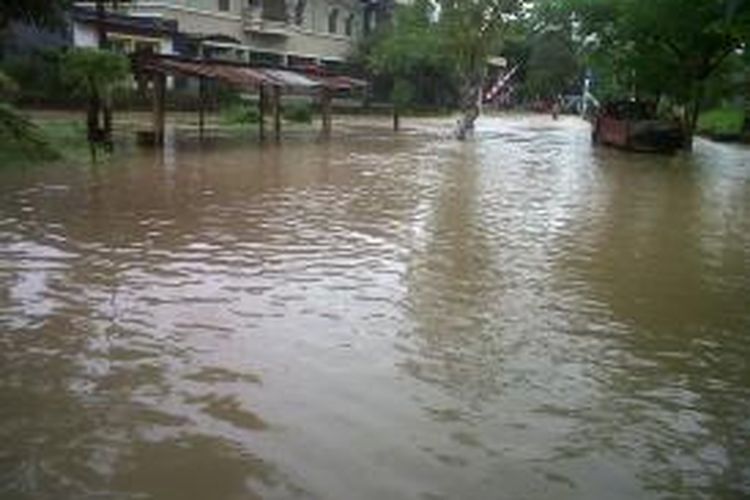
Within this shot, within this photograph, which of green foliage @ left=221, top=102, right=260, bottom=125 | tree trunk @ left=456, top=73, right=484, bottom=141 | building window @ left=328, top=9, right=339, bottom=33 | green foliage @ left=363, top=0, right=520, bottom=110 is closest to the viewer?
green foliage @ left=363, top=0, right=520, bottom=110

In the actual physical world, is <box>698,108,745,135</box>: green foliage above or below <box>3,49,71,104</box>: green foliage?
below

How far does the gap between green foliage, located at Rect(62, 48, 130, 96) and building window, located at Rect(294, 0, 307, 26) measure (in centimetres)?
3876

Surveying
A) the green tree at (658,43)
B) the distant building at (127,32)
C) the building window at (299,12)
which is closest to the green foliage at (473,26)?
the green tree at (658,43)

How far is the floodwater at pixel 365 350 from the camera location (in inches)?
277

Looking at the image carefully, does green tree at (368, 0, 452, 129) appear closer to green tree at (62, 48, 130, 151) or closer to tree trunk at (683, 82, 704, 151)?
tree trunk at (683, 82, 704, 151)

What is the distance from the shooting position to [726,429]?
8.08 metres

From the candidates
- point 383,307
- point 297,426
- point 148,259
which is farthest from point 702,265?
point 297,426

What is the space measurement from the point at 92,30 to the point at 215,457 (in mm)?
42537

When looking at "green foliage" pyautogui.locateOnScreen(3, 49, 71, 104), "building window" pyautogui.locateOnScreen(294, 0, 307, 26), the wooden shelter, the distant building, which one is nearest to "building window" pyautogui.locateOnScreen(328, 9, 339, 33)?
"building window" pyautogui.locateOnScreen(294, 0, 307, 26)

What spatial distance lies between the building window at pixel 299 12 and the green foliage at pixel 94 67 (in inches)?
1526

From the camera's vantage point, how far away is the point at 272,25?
207ft

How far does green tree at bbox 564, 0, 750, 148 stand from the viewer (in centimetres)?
3750

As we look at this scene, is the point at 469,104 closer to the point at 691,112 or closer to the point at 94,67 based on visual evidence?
the point at 691,112

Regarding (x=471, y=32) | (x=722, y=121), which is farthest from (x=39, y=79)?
(x=722, y=121)
